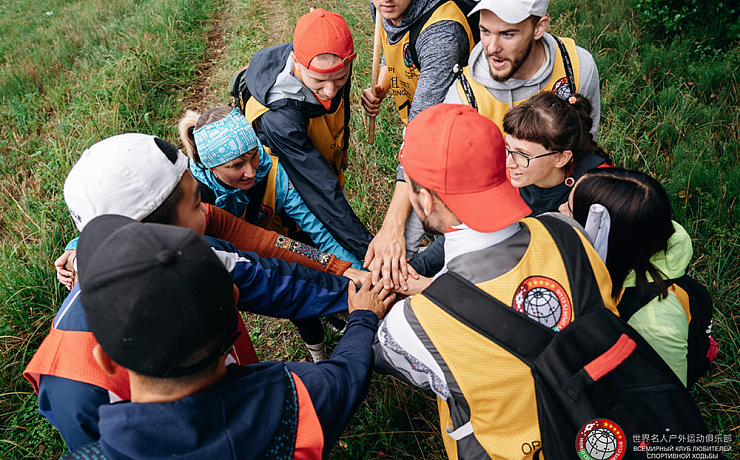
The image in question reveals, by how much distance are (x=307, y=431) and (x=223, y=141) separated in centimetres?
170

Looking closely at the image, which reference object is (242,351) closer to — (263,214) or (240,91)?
(263,214)

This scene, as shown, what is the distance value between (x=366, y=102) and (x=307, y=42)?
2.75ft

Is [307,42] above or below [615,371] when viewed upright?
above

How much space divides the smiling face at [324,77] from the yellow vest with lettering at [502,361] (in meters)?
1.96

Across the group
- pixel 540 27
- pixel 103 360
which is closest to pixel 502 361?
pixel 103 360

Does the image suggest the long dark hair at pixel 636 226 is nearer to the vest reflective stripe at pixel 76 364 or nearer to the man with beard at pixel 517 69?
the man with beard at pixel 517 69

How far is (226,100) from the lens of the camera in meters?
5.94

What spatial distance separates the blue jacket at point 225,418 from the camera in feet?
3.50

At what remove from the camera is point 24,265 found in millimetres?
3375

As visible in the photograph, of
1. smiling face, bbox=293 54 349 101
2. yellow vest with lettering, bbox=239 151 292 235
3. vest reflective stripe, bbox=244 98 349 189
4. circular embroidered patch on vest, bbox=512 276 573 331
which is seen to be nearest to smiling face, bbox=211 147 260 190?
yellow vest with lettering, bbox=239 151 292 235

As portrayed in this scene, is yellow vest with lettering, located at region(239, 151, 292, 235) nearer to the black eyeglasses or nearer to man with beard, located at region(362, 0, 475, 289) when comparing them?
man with beard, located at region(362, 0, 475, 289)

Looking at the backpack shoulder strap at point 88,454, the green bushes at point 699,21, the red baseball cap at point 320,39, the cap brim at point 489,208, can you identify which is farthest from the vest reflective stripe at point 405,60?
the green bushes at point 699,21

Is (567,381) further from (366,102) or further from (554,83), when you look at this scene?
(366,102)

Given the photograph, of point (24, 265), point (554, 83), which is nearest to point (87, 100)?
point (24, 265)
